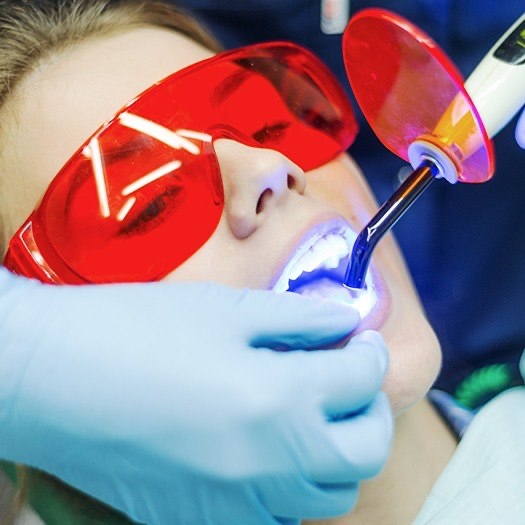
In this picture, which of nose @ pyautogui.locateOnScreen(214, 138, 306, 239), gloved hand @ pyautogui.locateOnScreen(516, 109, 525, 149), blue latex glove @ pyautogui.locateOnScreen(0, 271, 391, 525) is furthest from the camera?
gloved hand @ pyautogui.locateOnScreen(516, 109, 525, 149)

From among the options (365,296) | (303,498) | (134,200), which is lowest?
(303,498)

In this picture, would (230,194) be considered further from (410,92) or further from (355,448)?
(355,448)

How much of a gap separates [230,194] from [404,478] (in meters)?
0.56

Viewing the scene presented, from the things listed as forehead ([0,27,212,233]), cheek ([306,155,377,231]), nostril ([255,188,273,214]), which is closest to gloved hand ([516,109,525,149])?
cheek ([306,155,377,231])

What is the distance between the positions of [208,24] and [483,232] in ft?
2.47

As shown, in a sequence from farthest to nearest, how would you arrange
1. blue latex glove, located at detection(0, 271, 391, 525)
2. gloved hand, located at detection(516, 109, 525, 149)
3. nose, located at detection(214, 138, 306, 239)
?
gloved hand, located at detection(516, 109, 525, 149) < nose, located at detection(214, 138, 306, 239) < blue latex glove, located at detection(0, 271, 391, 525)

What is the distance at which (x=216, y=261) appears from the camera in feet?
3.62

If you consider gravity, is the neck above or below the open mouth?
below

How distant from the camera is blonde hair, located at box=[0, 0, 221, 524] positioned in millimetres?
1240

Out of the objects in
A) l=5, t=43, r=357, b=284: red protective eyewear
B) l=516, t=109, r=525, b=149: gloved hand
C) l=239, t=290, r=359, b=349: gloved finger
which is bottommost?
l=239, t=290, r=359, b=349: gloved finger

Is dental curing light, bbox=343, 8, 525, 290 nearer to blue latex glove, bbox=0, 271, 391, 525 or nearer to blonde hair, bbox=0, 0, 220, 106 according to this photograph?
blue latex glove, bbox=0, 271, 391, 525

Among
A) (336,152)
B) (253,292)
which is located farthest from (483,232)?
(253,292)

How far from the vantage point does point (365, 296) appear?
1153 millimetres

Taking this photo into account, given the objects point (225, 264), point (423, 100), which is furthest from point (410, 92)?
point (225, 264)
